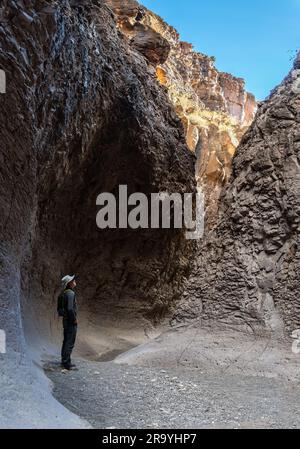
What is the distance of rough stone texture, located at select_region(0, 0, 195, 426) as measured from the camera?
5805 mm

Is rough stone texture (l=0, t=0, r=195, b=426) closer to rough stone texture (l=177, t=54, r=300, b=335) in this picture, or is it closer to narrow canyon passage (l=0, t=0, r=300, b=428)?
narrow canyon passage (l=0, t=0, r=300, b=428)

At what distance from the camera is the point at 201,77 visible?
3662cm

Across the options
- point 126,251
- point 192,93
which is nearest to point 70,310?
point 126,251

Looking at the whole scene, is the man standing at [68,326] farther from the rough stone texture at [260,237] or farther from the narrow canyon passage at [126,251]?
the rough stone texture at [260,237]

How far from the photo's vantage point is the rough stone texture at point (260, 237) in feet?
27.5

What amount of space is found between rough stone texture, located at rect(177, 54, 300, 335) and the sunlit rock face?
163cm

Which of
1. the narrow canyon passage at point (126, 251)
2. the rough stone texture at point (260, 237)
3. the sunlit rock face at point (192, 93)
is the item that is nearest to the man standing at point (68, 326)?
the narrow canyon passage at point (126, 251)

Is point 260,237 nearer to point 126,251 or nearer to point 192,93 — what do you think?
point 126,251

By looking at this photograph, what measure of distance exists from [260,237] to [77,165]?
453 centimetres

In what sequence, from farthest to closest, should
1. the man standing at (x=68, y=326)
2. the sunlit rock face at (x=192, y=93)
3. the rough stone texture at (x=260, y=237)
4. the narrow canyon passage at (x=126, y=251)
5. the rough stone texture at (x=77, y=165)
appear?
1. the sunlit rock face at (x=192, y=93)
2. the rough stone texture at (x=260, y=237)
3. the man standing at (x=68, y=326)
4. the rough stone texture at (x=77, y=165)
5. the narrow canyon passage at (x=126, y=251)

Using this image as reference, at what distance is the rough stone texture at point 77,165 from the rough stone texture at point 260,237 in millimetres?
2986

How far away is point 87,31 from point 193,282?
5912 millimetres

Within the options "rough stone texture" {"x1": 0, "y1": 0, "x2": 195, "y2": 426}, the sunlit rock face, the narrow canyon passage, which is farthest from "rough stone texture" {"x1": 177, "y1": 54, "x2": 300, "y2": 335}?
"rough stone texture" {"x1": 0, "y1": 0, "x2": 195, "y2": 426}

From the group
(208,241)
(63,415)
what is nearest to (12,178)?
(63,415)
